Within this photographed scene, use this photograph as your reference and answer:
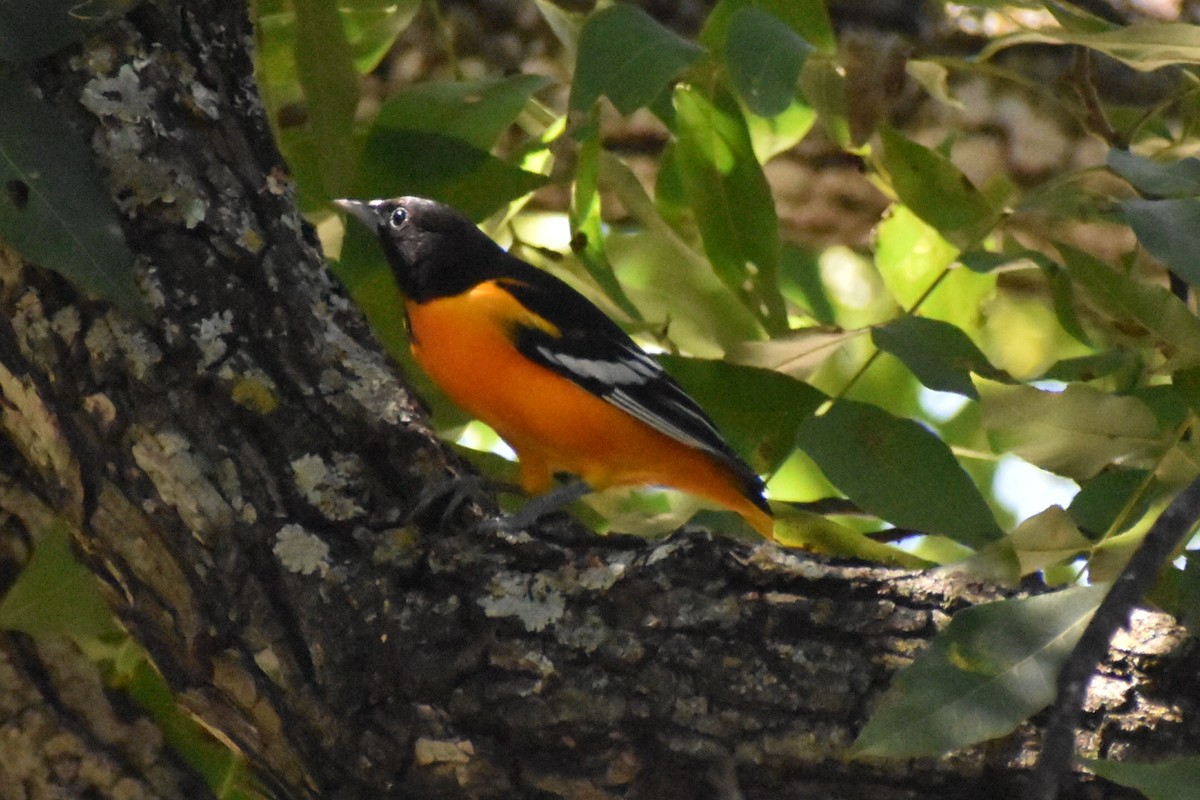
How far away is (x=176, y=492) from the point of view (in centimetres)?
208

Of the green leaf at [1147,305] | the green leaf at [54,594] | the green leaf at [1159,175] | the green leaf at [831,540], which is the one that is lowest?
the green leaf at [54,594]

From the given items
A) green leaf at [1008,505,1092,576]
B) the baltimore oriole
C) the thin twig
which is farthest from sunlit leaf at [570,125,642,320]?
the thin twig

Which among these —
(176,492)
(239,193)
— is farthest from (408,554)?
(239,193)

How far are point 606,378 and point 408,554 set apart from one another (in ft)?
3.53

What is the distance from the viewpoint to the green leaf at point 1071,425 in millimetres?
2145

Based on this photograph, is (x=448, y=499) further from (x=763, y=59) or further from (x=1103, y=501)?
(x=1103, y=501)

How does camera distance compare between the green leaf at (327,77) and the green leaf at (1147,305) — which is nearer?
the green leaf at (1147,305)

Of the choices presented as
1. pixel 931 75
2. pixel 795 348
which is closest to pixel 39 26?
pixel 795 348

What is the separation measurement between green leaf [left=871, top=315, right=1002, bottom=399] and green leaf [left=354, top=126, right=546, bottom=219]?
2.38 feet

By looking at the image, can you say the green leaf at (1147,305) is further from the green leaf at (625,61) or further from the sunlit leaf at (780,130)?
the sunlit leaf at (780,130)

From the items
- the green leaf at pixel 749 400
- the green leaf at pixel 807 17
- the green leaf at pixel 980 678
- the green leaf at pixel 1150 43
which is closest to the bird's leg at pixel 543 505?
the green leaf at pixel 749 400

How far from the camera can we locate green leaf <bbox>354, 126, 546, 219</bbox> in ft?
8.77

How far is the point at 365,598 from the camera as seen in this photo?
A: 6.91 ft

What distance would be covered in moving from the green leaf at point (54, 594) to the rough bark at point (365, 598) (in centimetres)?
22
